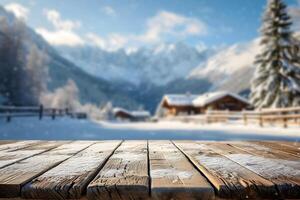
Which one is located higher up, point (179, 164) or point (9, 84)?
point (9, 84)

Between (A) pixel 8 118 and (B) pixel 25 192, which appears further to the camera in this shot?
(A) pixel 8 118

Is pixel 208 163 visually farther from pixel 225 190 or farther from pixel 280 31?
pixel 280 31

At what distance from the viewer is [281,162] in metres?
1.59

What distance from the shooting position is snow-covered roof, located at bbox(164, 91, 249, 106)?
3950 centimetres

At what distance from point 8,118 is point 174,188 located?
657 inches

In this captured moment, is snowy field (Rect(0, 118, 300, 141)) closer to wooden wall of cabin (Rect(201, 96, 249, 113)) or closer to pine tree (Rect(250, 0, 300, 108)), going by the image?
pine tree (Rect(250, 0, 300, 108))

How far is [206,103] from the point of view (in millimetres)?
39344

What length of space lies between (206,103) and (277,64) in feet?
49.9

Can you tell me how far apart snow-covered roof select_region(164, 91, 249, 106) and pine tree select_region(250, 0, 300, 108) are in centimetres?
1308

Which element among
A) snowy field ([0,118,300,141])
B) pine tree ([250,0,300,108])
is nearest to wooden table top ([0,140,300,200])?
snowy field ([0,118,300,141])

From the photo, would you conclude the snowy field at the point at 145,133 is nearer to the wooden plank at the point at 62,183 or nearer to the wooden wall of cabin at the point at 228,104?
the wooden plank at the point at 62,183

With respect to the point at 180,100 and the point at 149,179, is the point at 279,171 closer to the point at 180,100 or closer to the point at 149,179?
the point at 149,179

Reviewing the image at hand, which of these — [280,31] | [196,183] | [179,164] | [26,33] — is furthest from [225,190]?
[26,33]

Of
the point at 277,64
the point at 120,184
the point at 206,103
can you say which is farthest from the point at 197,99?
the point at 120,184
